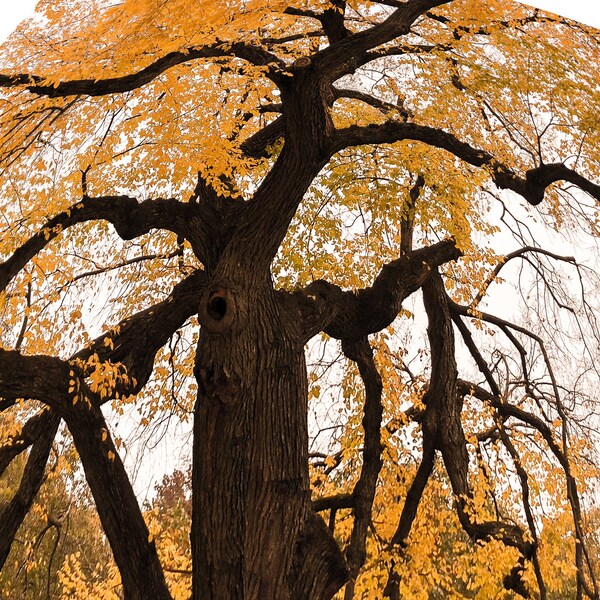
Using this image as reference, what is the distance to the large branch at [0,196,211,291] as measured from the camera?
536 centimetres

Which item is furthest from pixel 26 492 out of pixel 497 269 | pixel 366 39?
pixel 497 269

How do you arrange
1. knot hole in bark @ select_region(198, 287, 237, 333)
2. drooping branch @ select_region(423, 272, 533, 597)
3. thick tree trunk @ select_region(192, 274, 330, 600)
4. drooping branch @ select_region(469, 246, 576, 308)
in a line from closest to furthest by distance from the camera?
thick tree trunk @ select_region(192, 274, 330, 600) < knot hole in bark @ select_region(198, 287, 237, 333) < drooping branch @ select_region(423, 272, 533, 597) < drooping branch @ select_region(469, 246, 576, 308)

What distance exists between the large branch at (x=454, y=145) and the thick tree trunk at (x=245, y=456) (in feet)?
5.70

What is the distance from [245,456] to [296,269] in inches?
167

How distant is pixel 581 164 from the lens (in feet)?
26.2

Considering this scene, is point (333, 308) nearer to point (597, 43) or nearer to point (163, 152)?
point (163, 152)

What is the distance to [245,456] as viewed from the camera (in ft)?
17.5

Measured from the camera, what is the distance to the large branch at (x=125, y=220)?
5.36 m

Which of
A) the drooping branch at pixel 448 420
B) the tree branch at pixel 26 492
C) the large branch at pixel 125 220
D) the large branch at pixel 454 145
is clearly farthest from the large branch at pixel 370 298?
the tree branch at pixel 26 492

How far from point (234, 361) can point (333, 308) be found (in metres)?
1.69

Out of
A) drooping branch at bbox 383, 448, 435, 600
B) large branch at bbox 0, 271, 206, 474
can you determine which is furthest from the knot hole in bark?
drooping branch at bbox 383, 448, 435, 600

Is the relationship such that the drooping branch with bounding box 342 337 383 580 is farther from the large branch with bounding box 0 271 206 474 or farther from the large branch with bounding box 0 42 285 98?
the large branch with bounding box 0 42 285 98

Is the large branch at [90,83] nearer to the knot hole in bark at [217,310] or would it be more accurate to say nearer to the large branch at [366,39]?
the large branch at [366,39]

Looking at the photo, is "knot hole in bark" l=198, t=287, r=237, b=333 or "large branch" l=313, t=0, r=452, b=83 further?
"large branch" l=313, t=0, r=452, b=83
